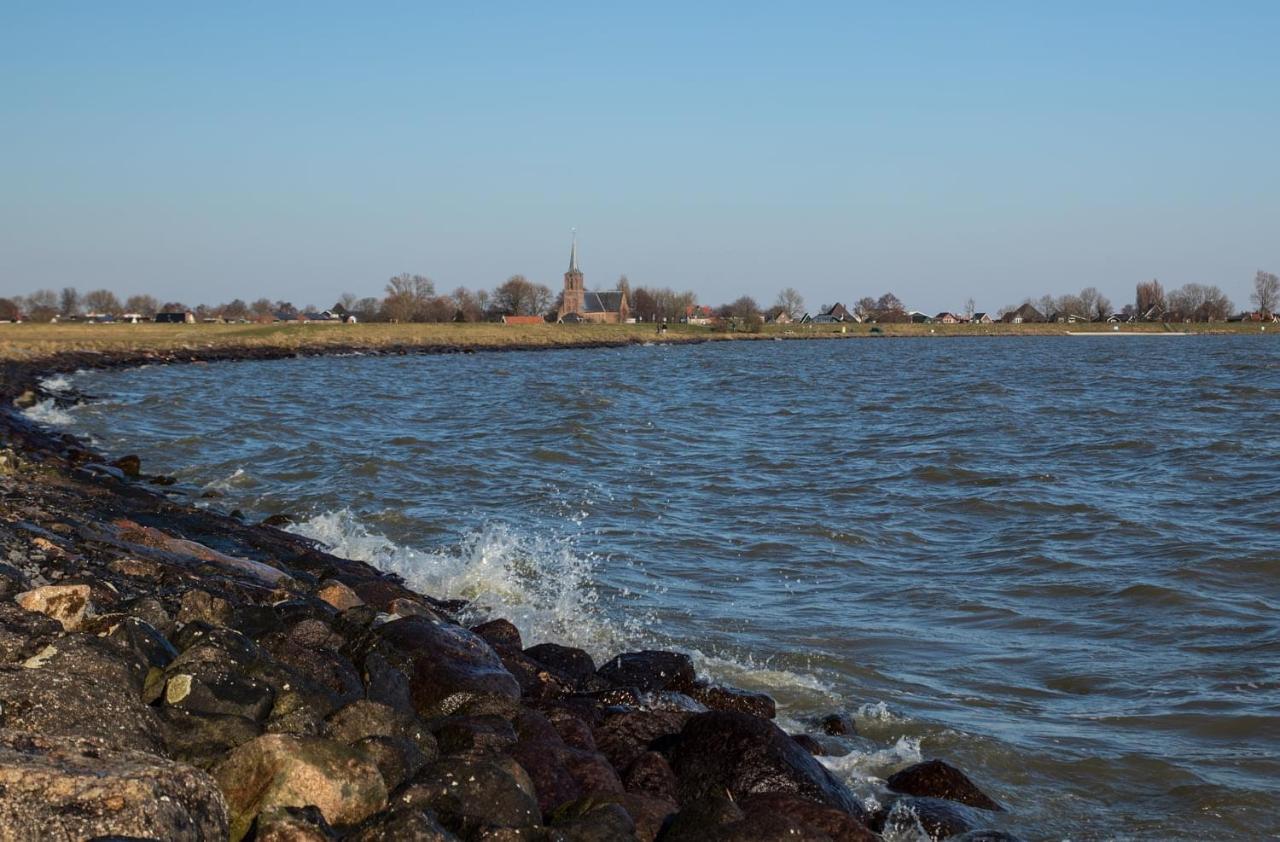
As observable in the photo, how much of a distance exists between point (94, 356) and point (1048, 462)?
162ft

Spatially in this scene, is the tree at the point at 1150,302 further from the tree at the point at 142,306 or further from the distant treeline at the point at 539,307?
the tree at the point at 142,306

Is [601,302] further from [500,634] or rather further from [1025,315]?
[500,634]

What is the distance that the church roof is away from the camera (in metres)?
151

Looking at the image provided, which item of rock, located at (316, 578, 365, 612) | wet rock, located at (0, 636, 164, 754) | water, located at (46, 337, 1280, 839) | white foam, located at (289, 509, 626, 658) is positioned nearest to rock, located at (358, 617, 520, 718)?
rock, located at (316, 578, 365, 612)

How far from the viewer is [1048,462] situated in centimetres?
2109

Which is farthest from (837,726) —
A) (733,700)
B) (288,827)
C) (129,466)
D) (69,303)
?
(69,303)

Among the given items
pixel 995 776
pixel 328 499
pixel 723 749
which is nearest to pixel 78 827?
pixel 723 749

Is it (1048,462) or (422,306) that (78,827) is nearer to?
(1048,462)

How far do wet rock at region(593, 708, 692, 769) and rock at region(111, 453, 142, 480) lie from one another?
1398cm

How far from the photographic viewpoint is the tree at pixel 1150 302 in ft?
556

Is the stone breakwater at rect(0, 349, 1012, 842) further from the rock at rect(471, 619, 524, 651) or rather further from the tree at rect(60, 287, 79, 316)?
the tree at rect(60, 287, 79, 316)

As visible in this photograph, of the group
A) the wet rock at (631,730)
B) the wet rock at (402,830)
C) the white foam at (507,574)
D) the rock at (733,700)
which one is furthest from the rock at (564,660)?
the wet rock at (402,830)

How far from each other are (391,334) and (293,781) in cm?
9176

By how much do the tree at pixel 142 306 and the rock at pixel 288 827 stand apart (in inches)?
5917
